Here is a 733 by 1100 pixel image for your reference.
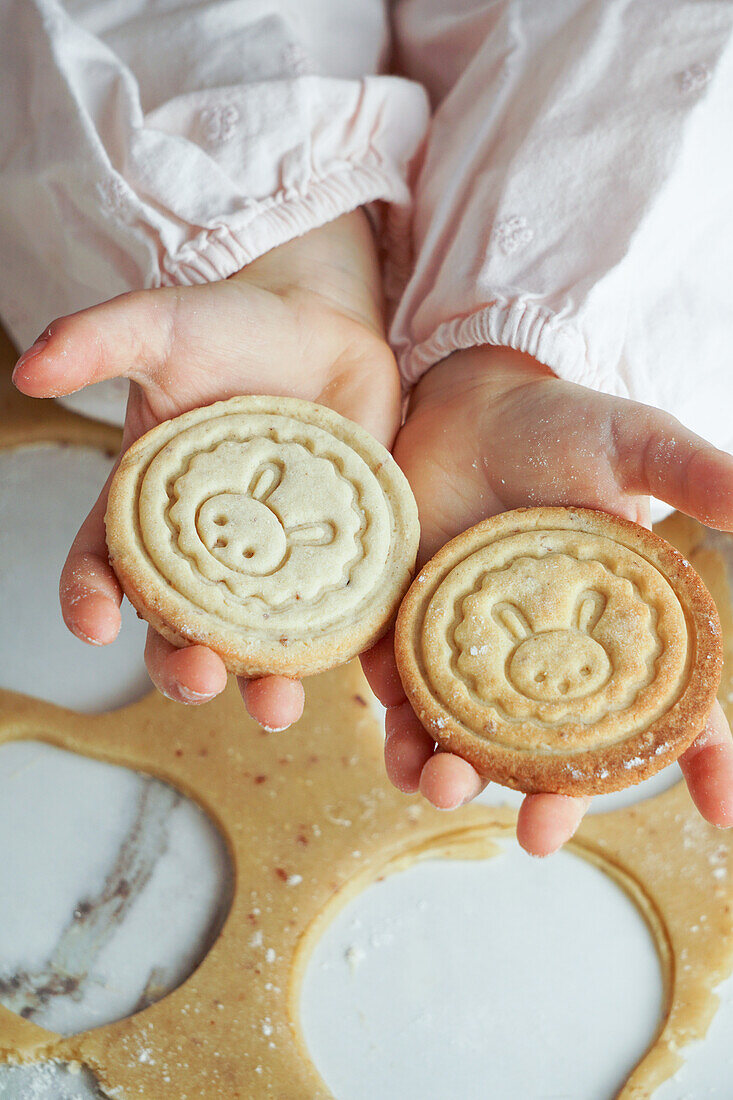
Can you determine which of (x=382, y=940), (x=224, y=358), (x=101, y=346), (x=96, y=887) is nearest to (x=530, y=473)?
(x=224, y=358)

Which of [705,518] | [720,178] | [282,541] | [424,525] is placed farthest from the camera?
[720,178]

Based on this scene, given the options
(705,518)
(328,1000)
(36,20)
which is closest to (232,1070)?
(328,1000)

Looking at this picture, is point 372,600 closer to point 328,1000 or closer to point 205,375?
point 205,375

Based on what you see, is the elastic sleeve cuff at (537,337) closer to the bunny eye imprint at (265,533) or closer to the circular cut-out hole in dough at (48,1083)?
the bunny eye imprint at (265,533)

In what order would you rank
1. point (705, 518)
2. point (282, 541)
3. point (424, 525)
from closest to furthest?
point (705, 518) < point (282, 541) < point (424, 525)

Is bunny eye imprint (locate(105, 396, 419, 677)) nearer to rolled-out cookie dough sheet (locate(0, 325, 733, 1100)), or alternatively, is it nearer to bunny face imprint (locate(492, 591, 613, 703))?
bunny face imprint (locate(492, 591, 613, 703))

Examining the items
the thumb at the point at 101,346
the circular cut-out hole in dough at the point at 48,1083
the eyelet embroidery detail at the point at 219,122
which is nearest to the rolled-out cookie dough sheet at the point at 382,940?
the circular cut-out hole in dough at the point at 48,1083

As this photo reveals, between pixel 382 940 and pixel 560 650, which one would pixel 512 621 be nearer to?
pixel 560 650
